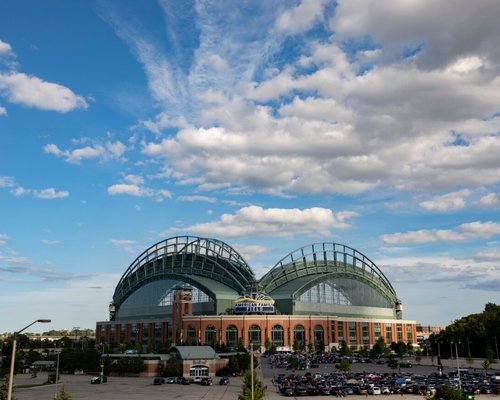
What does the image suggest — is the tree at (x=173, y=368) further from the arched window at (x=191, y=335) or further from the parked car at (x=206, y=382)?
the arched window at (x=191, y=335)

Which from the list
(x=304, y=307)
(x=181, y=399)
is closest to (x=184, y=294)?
(x=304, y=307)

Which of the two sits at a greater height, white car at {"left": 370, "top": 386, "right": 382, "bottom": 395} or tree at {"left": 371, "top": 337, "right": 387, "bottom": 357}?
tree at {"left": 371, "top": 337, "right": 387, "bottom": 357}

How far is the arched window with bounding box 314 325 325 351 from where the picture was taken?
182750 millimetres

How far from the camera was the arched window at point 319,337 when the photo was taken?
182750 mm

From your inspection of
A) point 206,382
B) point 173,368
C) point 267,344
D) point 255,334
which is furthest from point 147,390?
point 255,334

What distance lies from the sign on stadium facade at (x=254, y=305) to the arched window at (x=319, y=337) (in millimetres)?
17846

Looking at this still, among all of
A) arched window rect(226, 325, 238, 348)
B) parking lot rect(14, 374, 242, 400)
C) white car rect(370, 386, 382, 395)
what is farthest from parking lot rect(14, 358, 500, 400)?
arched window rect(226, 325, 238, 348)

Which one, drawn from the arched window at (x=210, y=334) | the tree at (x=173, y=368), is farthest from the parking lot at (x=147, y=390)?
the arched window at (x=210, y=334)

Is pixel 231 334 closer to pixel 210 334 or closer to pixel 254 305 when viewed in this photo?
pixel 210 334

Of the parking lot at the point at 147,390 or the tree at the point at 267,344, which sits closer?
the parking lot at the point at 147,390

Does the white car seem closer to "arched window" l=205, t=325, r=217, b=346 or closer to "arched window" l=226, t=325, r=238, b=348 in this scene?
"arched window" l=226, t=325, r=238, b=348

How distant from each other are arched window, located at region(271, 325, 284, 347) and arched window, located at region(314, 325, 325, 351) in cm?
1333

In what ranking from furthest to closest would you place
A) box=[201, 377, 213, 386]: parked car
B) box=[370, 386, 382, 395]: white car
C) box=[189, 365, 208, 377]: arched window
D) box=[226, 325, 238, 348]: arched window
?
box=[226, 325, 238, 348]: arched window
box=[189, 365, 208, 377]: arched window
box=[201, 377, 213, 386]: parked car
box=[370, 386, 382, 395]: white car

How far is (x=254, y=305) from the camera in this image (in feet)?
579
